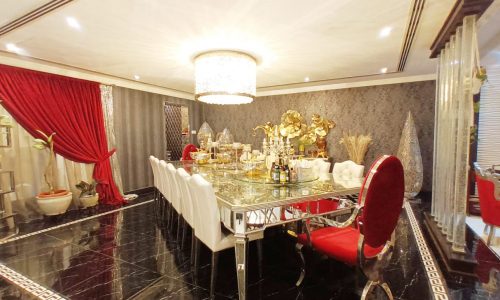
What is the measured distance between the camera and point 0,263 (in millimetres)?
2662

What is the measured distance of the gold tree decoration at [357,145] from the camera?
5.37 meters

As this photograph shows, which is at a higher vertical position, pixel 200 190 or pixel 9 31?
pixel 9 31

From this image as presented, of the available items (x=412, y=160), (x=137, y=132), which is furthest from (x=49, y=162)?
(x=412, y=160)

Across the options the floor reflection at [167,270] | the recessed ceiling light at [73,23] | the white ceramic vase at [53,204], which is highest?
the recessed ceiling light at [73,23]

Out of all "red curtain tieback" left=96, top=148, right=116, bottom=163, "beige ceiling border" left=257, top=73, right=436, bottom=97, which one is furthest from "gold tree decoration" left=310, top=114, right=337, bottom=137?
"red curtain tieback" left=96, top=148, right=116, bottom=163

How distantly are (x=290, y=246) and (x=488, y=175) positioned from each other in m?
2.41

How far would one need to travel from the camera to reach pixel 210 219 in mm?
2000

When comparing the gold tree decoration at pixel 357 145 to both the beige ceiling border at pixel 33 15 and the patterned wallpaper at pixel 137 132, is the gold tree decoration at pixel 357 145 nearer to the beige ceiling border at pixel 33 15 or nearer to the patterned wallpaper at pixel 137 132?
the patterned wallpaper at pixel 137 132

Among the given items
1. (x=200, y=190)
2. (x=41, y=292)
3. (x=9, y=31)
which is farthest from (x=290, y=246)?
(x=9, y=31)

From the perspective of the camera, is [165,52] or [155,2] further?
[165,52]

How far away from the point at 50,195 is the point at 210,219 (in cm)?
338

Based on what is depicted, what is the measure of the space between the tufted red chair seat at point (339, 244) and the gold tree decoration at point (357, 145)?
3.62 meters

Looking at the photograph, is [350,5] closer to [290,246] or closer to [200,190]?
[200,190]

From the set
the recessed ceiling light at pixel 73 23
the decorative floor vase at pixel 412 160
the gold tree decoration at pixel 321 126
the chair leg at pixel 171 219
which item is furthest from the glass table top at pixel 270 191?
the gold tree decoration at pixel 321 126
